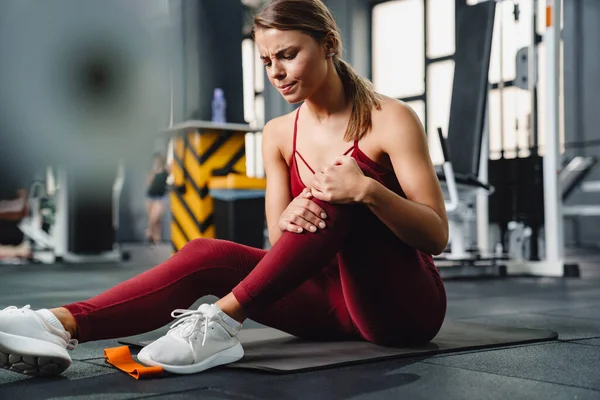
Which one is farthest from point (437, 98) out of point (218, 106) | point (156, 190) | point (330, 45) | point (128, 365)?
point (128, 365)

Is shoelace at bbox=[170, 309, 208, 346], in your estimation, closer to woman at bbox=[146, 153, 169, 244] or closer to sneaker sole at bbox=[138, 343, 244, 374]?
sneaker sole at bbox=[138, 343, 244, 374]

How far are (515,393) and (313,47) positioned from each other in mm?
723

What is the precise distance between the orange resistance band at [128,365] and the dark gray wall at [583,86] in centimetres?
790

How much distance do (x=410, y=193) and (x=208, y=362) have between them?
497 millimetres

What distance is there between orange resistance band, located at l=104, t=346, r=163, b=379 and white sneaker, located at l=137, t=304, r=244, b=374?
0.02 metres

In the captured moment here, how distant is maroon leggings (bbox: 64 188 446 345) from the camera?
4.34 ft

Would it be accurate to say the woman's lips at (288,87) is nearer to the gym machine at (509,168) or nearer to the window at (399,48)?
the gym machine at (509,168)

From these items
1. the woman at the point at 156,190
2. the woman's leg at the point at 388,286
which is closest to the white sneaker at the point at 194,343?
the woman's leg at the point at 388,286

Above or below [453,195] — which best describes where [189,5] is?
above

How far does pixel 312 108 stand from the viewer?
5.11ft

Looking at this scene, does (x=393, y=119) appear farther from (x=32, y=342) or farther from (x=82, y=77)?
(x=82, y=77)

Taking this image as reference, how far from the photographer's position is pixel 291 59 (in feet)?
4.57

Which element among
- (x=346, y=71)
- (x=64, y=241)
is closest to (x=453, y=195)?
(x=346, y=71)

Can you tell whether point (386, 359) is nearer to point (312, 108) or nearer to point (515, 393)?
point (515, 393)
